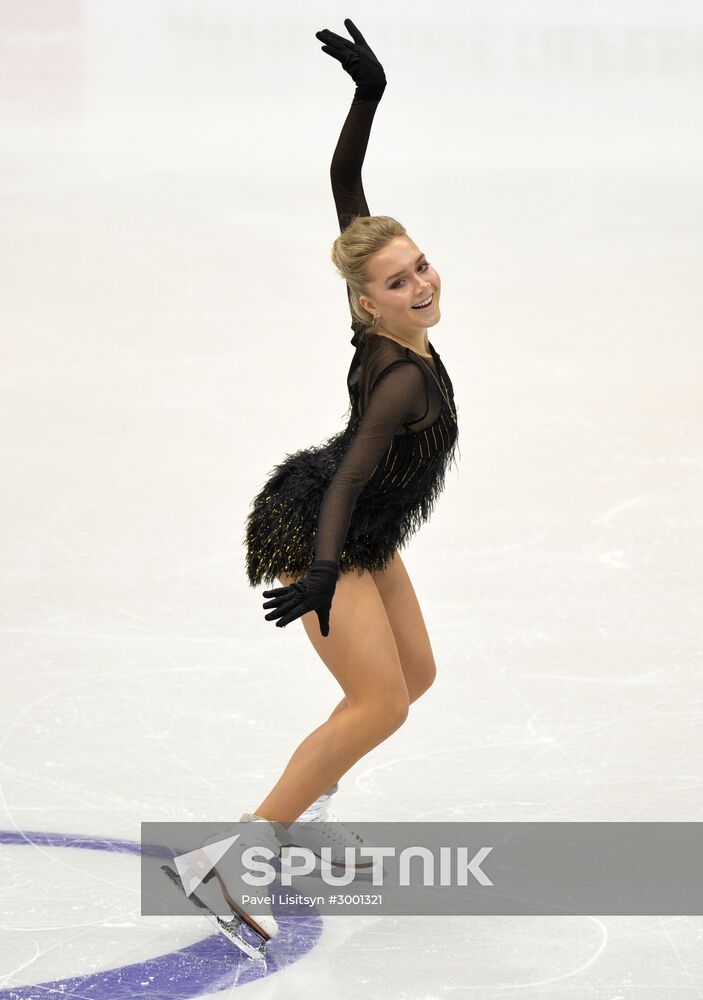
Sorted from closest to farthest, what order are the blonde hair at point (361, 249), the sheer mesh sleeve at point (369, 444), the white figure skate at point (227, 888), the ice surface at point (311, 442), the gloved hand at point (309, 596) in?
the gloved hand at point (309, 596), the sheer mesh sleeve at point (369, 444), the white figure skate at point (227, 888), the blonde hair at point (361, 249), the ice surface at point (311, 442)

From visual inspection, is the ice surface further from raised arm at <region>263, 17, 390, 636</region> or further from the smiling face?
the smiling face

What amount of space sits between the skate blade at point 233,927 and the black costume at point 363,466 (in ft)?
2.07

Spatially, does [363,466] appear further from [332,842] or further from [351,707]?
[332,842]

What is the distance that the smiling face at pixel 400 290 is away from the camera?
282cm

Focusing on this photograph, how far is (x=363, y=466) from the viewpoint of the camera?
267 cm

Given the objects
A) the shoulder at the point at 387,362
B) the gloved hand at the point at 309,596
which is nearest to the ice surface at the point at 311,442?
the gloved hand at the point at 309,596

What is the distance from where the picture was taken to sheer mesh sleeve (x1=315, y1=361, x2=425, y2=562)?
263 cm

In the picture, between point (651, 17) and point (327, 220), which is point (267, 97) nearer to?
point (327, 220)

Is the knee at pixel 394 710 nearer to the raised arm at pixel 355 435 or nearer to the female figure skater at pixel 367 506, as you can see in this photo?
the female figure skater at pixel 367 506

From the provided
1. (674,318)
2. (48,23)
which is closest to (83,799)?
(674,318)

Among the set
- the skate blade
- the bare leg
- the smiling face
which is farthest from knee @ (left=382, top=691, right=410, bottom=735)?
the smiling face

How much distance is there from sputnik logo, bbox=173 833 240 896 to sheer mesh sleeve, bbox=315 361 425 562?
0.63 m

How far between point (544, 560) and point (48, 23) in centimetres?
792

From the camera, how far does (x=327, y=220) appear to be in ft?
25.3
